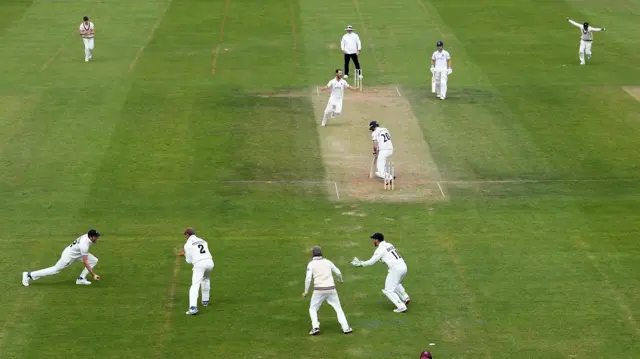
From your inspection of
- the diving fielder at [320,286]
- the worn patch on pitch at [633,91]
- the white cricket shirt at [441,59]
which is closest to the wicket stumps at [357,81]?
the white cricket shirt at [441,59]

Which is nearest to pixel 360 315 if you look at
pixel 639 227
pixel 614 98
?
pixel 639 227

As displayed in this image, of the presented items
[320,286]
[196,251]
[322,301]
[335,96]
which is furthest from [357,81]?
[320,286]

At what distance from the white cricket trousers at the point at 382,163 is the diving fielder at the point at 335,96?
458cm

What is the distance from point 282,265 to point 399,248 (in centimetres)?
328

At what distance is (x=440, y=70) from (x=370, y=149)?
21.1ft

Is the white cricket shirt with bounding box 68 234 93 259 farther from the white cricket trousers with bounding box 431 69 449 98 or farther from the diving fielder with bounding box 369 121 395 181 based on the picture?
the white cricket trousers with bounding box 431 69 449 98

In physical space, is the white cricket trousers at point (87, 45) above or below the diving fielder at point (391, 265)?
below

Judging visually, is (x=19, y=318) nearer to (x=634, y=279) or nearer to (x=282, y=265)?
(x=282, y=265)

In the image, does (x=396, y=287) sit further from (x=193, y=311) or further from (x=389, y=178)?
(x=389, y=178)

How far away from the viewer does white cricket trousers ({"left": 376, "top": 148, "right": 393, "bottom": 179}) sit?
34.2 meters

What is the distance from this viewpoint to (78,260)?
27453 mm

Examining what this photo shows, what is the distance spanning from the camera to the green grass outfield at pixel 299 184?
25.0m

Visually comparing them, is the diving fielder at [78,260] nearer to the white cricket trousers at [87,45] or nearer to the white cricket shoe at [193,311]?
the white cricket shoe at [193,311]

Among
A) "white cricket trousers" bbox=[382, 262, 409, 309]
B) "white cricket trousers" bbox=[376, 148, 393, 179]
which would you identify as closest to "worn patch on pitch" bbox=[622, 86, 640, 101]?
"white cricket trousers" bbox=[376, 148, 393, 179]
